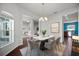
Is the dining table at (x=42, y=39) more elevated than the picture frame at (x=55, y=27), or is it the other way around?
the picture frame at (x=55, y=27)

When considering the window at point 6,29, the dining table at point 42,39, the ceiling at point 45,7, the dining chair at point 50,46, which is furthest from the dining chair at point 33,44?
the ceiling at point 45,7

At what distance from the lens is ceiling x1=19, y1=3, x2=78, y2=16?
2438 mm

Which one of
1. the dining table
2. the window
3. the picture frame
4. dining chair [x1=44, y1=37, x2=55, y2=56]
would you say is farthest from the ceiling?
dining chair [x1=44, y1=37, x2=55, y2=56]

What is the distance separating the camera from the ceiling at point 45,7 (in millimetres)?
2438

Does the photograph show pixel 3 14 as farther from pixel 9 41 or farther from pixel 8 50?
pixel 8 50

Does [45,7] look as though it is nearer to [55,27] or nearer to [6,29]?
[55,27]

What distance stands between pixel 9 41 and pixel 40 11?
41.6 inches

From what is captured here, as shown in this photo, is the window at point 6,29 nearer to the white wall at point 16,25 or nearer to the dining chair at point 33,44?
the white wall at point 16,25

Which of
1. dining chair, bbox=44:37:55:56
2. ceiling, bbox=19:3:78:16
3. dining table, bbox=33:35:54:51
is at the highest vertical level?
ceiling, bbox=19:3:78:16

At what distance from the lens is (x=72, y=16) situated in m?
2.49

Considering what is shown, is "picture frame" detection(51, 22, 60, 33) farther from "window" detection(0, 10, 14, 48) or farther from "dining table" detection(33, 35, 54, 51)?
"window" detection(0, 10, 14, 48)

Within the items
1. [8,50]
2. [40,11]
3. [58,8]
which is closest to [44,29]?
[40,11]

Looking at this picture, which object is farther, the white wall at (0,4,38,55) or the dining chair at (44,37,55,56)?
the dining chair at (44,37,55,56)

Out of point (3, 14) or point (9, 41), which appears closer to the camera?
point (3, 14)
